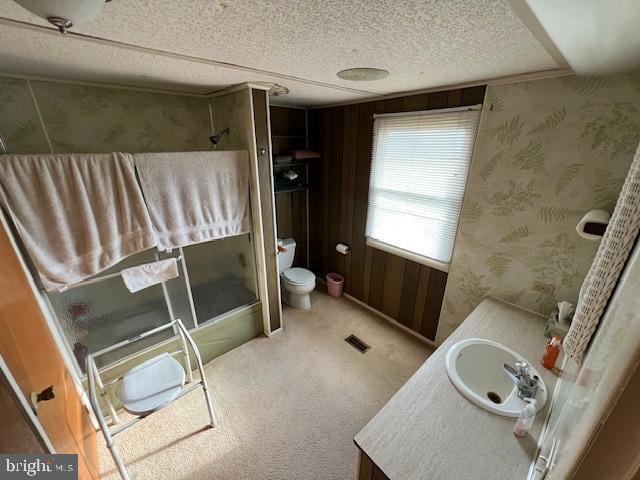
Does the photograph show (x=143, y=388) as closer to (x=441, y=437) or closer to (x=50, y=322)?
(x=50, y=322)

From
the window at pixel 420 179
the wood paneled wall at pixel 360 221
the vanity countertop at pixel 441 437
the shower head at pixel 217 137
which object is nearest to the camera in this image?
the vanity countertop at pixel 441 437

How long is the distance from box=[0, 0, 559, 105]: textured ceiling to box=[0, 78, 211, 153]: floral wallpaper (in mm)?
179

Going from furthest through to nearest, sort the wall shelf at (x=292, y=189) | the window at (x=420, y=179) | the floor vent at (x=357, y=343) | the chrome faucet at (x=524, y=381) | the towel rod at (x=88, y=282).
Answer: the wall shelf at (x=292, y=189) < the floor vent at (x=357, y=343) < the window at (x=420, y=179) < the towel rod at (x=88, y=282) < the chrome faucet at (x=524, y=381)

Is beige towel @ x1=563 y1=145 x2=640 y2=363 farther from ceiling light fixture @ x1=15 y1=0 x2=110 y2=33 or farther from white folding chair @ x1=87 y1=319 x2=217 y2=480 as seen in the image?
white folding chair @ x1=87 y1=319 x2=217 y2=480

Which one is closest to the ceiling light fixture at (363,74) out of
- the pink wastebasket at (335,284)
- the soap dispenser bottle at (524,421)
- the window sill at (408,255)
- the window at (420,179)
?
the window at (420,179)

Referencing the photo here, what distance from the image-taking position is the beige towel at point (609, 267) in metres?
0.56

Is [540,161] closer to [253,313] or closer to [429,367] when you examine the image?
[429,367]

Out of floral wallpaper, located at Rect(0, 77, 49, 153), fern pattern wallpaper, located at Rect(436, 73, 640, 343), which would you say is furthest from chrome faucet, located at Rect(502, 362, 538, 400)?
floral wallpaper, located at Rect(0, 77, 49, 153)

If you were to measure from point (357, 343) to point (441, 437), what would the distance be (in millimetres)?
1457

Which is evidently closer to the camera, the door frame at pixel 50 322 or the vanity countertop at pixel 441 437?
the vanity countertop at pixel 441 437

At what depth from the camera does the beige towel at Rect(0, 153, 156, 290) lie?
3.88ft

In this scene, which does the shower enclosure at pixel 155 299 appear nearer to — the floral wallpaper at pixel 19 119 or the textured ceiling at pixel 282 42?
the floral wallpaper at pixel 19 119

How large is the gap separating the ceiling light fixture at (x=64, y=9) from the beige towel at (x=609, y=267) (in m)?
1.25

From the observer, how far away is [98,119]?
1738 millimetres
